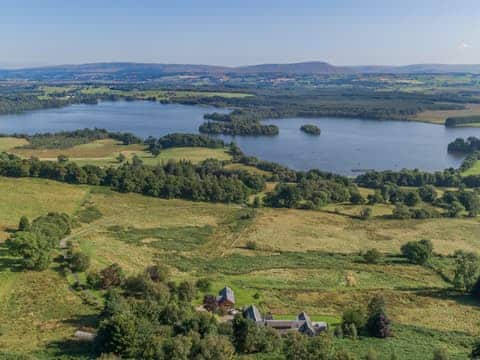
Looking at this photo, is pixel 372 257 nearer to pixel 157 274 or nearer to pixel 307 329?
pixel 307 329

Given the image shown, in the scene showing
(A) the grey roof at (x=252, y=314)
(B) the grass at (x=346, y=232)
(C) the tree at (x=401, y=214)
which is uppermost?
(A) the grey roof at (x=252, y=314)

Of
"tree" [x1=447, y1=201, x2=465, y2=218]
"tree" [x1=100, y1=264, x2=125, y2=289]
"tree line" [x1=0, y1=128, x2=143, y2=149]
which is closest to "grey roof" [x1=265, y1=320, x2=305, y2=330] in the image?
"tree" [x1=100, y1=264, x2=125, y2=289]

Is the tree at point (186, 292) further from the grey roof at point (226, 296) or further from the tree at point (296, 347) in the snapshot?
the tree at point (296, 347)

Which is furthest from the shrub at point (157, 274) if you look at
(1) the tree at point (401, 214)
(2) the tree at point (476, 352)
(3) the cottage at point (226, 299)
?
(1) the tree at point (401, 214)

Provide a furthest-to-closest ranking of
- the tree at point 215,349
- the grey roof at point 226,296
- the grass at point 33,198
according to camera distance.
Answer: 1. the grass at point 33,198
2. the grey roof at point 226,296
3. the tree at point 215,349

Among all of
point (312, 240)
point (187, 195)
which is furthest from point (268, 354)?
point (187, 195)

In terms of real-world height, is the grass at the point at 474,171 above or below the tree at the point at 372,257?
above

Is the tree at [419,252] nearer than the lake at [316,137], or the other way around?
the tree at [419,252]
